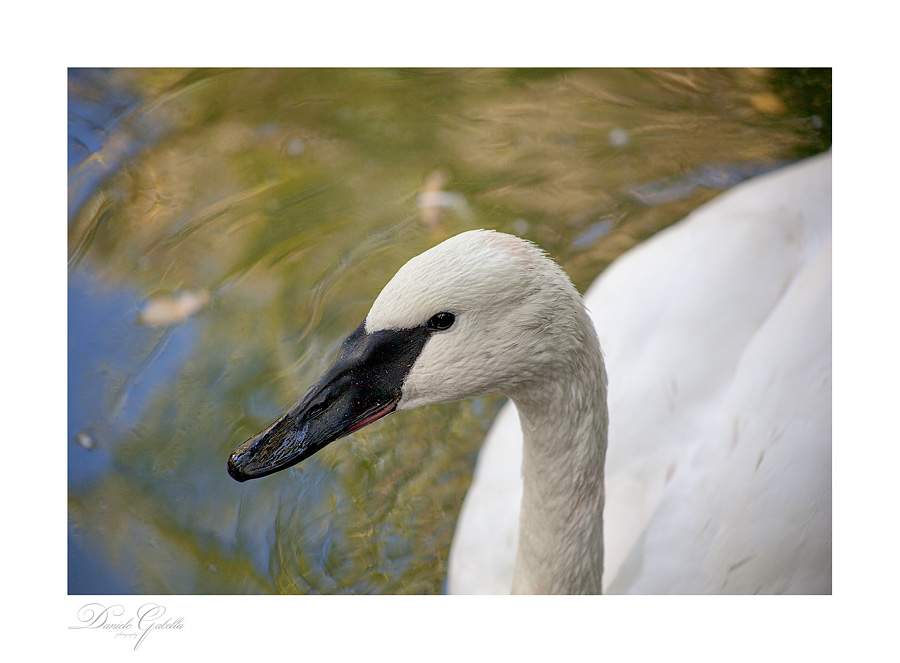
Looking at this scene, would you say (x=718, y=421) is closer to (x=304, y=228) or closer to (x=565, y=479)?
(x=565, y=479)

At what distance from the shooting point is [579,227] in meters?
2.72

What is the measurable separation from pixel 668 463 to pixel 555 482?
0.46 m

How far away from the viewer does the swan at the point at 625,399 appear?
5.80 feet

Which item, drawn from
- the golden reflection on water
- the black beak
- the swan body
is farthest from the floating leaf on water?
the swan body

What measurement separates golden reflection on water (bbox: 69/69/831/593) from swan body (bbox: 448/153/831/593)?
14 cm

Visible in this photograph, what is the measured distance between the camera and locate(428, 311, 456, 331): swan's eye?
173cm

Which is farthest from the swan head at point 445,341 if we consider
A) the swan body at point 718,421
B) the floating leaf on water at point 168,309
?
the floating leaf on water at point 168,309

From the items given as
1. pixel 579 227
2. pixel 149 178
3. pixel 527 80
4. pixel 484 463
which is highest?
pixel 527 80

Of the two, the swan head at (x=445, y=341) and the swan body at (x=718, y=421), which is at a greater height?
the swan head at (x=445, y=341)

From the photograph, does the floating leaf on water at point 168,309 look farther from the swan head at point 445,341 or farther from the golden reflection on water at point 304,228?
the swan head at point 445,341
